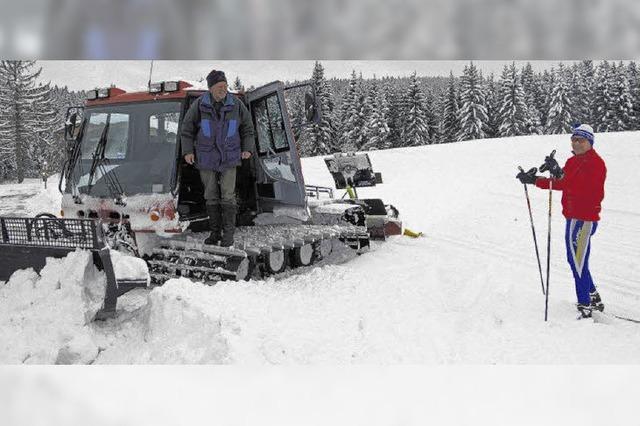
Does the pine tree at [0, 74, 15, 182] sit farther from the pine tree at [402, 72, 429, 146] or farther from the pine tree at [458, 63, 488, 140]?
the pine tree at [458, 63, 488, 140]

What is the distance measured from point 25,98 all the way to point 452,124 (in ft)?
151

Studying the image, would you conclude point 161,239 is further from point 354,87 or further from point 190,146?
point 354,87

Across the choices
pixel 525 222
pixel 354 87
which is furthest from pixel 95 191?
pixel 354 87

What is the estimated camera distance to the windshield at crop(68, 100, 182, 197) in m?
6.64

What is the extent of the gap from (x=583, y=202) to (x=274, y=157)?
428 centimetres

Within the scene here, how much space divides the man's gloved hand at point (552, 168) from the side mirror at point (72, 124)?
6.13 m

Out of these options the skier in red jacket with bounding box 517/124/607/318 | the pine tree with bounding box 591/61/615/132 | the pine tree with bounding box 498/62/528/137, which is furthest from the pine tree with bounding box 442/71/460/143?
the skier in red jacket with bounding box 517/124/607/318

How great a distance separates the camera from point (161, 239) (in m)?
6.37

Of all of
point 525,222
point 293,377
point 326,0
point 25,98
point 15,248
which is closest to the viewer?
point 293,377

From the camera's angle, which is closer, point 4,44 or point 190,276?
point 4,44

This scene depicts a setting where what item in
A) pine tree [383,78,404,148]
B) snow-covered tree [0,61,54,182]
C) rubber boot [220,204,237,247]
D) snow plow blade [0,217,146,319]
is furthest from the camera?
pine tree [383,78,404,148]

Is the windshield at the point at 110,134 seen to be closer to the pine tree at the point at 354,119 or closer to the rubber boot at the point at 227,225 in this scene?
the rubber boot at the point at 227,225

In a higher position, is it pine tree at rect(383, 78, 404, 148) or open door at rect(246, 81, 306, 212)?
pine tree at rect(383, 78, 404, 148)

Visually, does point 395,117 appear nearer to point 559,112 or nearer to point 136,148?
point 559,112
